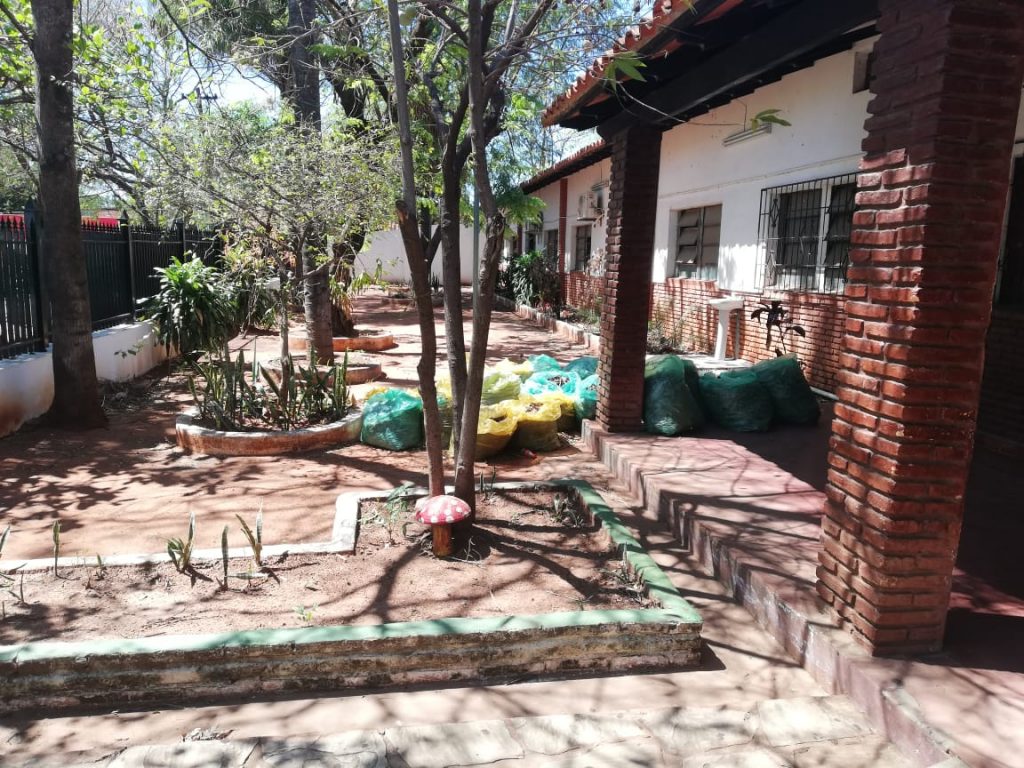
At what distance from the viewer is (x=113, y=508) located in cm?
450

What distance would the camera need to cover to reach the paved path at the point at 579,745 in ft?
7.45

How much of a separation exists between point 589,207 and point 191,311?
384 inches

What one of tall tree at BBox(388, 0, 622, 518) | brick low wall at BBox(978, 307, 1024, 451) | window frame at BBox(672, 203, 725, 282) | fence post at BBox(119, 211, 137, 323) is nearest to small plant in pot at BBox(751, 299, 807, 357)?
window frame at BBox(672, 203, 725, 282)

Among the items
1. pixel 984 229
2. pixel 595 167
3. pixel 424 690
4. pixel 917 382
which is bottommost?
pixel 424 690

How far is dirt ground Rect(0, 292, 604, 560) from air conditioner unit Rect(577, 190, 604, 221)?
1002cm

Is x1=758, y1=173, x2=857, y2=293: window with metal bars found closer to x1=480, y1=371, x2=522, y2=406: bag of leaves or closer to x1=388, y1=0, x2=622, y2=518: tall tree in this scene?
x1=480, y1=371, x2=522, y2=406: bag of leaves

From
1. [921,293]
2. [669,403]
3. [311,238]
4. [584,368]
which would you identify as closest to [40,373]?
[311,238]

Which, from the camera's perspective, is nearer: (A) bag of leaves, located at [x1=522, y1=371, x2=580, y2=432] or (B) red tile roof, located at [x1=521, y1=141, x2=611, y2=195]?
(A) bag of leaves, located at [x1=522, y1=371, x2=580, y2=432]

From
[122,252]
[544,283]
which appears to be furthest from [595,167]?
[122,252]

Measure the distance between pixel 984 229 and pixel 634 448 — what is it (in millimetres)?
3250

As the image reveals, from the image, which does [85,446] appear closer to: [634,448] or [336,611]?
[336,611]

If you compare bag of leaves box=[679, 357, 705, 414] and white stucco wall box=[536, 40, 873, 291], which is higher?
white stucco wall box=[536, 40, 873, 291]

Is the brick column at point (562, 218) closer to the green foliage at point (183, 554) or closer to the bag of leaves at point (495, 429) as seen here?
the bag of leaves at point (495, 429)

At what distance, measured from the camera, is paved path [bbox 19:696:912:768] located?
7.45ft
